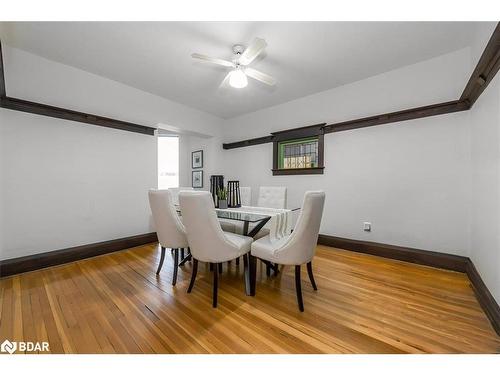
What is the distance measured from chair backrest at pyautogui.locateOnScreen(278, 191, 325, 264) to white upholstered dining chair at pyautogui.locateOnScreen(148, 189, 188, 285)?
114 cm

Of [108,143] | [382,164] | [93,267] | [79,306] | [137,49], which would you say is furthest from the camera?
[108,143]

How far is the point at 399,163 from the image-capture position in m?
2.77

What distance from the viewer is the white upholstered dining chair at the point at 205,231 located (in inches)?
64.6

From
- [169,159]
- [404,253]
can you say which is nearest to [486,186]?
[404,253]

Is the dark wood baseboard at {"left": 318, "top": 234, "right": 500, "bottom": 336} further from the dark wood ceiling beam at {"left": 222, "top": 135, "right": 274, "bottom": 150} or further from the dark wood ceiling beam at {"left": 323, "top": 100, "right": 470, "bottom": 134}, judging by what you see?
the dark wood ceiling beam at {"left": 222, "top": 135, "right": 274, "bottom": 150}

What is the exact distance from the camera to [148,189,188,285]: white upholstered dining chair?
211cm

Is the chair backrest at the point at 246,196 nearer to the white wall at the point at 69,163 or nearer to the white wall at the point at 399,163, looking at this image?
the white wall at the point at 399,163

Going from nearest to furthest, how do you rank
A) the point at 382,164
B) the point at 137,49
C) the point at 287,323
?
1. the point at 287,323
2. the point at 137,49
3. the point at 382,164

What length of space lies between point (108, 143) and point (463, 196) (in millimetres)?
4876

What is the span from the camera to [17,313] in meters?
1.60

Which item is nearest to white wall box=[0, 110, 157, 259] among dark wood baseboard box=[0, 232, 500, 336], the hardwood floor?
dark wood baseboard box=[0, 232, 500, 336]

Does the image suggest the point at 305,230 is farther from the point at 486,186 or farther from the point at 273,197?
the point at 486,186

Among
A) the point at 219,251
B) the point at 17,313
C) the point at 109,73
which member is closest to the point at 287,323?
the point at 219,251

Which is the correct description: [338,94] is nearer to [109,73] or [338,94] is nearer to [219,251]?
[219,251]
